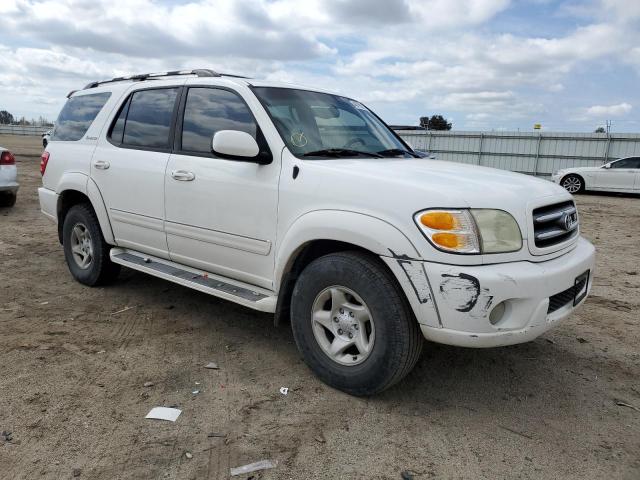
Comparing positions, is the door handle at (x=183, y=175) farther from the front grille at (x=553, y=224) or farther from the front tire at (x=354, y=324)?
the front grille at (x=553, y=224)

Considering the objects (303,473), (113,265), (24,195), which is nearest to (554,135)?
(24,195)

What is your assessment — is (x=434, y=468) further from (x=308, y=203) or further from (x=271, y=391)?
(x=308, y=203)

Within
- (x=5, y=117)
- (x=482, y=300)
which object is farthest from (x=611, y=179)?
(x=5, y=117)

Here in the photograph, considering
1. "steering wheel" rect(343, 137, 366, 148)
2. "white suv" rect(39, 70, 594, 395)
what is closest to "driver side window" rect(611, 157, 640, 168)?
"white suv" rect(39, 70, 594, 395)

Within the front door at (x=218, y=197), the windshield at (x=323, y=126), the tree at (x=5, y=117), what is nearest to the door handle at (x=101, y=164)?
the front door at (x=218, y=197)

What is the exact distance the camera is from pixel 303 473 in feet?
8.22

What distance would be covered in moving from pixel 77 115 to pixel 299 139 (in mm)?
2893

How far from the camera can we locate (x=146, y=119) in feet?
14.7

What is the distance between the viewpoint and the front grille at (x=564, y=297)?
2930mm

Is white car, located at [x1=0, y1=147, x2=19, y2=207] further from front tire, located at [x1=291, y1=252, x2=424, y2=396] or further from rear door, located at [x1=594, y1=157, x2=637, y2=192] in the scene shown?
rear door, located at [x1=594, y1=157, x2=637, y2=192]

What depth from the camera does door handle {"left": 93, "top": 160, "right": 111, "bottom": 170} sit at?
4.65 m

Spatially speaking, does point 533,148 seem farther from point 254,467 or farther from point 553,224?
point 254,467

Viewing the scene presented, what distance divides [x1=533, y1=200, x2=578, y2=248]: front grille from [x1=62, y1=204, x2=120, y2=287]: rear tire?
378cm

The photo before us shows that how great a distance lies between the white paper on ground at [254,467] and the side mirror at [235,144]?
5.98ft
